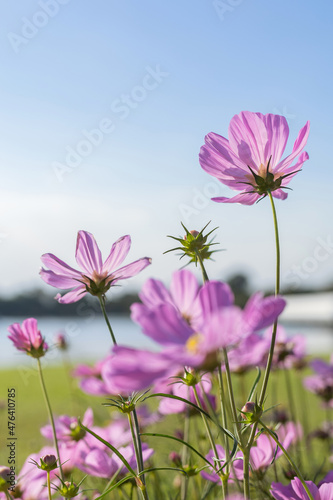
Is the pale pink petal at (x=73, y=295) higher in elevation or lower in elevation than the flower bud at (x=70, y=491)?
higher

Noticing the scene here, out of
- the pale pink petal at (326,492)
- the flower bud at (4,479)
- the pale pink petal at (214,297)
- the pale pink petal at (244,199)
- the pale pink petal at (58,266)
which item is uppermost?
the pale pink petal at (244,199)

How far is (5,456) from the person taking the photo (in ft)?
5.03

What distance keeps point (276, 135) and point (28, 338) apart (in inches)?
11.7

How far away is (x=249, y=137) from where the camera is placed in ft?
1.54

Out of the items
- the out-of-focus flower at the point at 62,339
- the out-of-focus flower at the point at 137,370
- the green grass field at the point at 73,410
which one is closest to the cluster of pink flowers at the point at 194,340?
the out-of-focus flower at the point at 137,370

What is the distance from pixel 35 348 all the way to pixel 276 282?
0.87 ft

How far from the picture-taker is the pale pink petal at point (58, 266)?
46cm

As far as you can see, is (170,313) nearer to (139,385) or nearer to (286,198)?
(139,385)

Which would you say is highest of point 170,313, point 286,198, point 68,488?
point 286,198

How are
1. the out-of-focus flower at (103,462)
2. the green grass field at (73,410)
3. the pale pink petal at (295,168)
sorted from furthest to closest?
1. the green grass field at (73,410)
2. the out-of-focus flower at (103,462)
3. the pale pink petal at (295,168)

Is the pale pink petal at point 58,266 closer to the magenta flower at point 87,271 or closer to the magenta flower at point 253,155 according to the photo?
the magenta flower at point 87,271

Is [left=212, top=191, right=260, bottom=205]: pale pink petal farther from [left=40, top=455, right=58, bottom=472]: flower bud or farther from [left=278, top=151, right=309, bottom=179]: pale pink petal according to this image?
[left=40, top=455, right=58, bottom=472]: flower bud

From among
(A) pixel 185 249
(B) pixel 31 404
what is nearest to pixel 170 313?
(A) pixel 185 249

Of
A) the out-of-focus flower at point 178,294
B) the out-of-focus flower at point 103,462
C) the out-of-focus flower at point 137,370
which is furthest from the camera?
the out-of-focus flower at point 103,462
